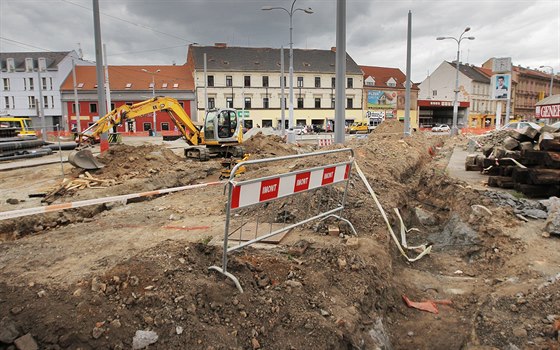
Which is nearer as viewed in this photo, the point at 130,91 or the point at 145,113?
the point at 145,113

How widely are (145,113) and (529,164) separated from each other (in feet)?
48.7

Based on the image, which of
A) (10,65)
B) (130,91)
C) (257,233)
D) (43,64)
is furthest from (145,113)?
(10,65)

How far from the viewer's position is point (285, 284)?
4266mm

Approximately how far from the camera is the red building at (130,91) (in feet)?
184

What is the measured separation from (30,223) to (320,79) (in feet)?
193

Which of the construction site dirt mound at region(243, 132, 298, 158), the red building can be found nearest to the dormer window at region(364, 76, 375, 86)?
the red building

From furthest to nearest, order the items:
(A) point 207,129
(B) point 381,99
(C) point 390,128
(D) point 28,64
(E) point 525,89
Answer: (E) point 525,89 < (B) point 381,99 < (D) point 28,64 < (C) point 390,128 < (A) point 207,129

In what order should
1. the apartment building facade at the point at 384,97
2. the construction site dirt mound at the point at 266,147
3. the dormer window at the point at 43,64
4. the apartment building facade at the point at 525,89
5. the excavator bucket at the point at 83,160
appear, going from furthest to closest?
1. the apartment building facade at the point at 525,89
2. the apartment building facade at the point at 384,97
3. the dormer window at the point at 43,64
4. the construction site dirt mound at the point at 266,147
5. the excavator bucket at the point at 83,160

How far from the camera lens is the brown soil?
3.39 metres

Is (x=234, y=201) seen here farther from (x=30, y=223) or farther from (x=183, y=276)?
(x=30, y=223)

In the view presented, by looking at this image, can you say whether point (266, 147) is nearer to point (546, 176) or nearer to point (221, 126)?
point (221, 126)

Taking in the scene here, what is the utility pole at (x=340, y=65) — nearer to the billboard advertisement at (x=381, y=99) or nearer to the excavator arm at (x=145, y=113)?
the excavator arm at (x=145, y=113)

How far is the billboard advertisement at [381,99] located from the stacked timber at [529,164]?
2224 inches

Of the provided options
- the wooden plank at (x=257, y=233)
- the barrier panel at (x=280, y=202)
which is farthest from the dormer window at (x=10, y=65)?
the wooden plank at (x=257, y=233)
